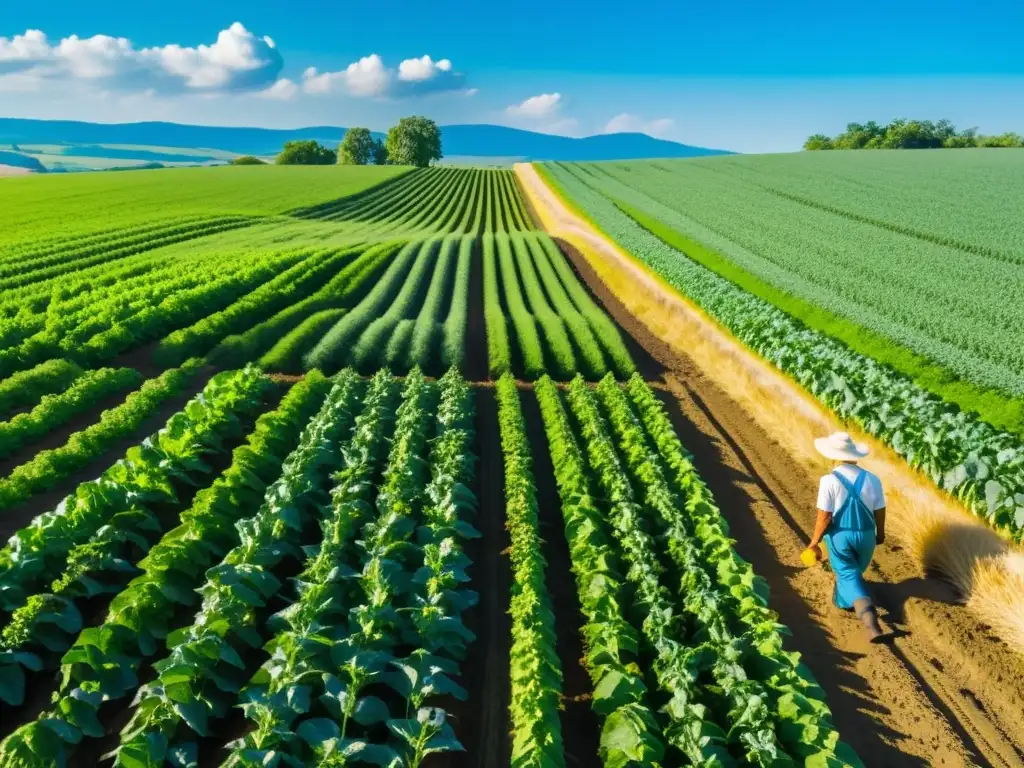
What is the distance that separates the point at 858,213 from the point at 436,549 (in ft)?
117

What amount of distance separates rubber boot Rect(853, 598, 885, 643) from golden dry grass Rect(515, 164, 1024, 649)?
1.76 m

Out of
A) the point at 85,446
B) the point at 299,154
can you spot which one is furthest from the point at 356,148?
the point at 85,446

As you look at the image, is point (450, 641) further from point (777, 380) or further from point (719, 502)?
point (777, 380)

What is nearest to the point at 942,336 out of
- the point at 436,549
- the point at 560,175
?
the point at 436,549

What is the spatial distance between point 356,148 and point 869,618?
12682cm

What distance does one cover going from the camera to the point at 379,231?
4266cm

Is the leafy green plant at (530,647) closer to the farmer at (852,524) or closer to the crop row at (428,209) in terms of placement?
the farmer at (852,524)

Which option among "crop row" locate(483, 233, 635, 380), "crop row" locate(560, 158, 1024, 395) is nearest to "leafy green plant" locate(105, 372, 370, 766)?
"crop row" locate(483, 233, 635, 380)

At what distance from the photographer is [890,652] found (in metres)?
7.55

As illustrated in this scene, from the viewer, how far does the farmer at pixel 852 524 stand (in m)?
7.74

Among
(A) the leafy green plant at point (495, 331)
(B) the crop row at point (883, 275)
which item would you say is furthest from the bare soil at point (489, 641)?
(B) the crop row at point (883, 275)

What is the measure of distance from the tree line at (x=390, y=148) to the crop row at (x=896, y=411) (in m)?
105

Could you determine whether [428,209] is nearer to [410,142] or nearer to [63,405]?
[63,405]

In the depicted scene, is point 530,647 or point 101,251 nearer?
point 530,647
